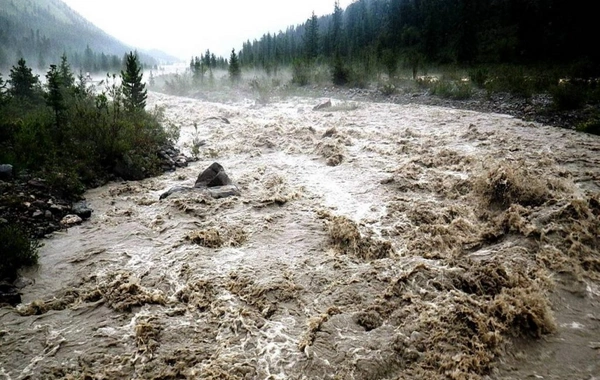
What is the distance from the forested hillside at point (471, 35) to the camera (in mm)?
31562

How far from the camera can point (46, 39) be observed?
109 m

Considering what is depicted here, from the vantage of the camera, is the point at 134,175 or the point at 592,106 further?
the point at 592,106

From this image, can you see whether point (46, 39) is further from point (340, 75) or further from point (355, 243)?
point (355, 243)

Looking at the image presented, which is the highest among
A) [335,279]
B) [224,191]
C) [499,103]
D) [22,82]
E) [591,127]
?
[22,82]

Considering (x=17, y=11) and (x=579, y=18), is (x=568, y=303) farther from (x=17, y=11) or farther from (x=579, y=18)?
(x=17, y=11)

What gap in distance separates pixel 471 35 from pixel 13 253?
42.5 m

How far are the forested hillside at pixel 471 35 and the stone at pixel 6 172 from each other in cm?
2930

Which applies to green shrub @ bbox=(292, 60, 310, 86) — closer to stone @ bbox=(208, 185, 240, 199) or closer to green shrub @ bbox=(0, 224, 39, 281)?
stone @ bbox=(208, 185, 240, 199)

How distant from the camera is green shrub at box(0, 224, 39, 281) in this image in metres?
6.10

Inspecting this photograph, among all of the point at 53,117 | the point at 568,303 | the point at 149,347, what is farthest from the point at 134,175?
the point at 568,303

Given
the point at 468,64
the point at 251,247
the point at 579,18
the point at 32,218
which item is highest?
the point at 579,18

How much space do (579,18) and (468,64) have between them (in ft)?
34.6

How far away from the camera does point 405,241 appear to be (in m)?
7.31

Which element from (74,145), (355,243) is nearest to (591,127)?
(355,243)
